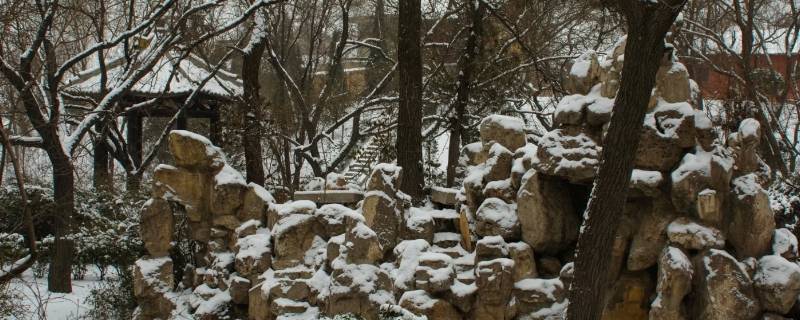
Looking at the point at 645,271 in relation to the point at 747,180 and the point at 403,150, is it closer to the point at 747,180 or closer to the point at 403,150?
the point at 747,180

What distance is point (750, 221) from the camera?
6738 mm

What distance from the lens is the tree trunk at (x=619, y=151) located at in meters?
5.78

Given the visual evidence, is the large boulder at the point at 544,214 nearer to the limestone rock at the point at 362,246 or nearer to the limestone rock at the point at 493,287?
the limestone rock at the point at 493,287

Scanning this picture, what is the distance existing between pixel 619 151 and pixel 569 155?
3.78 ft

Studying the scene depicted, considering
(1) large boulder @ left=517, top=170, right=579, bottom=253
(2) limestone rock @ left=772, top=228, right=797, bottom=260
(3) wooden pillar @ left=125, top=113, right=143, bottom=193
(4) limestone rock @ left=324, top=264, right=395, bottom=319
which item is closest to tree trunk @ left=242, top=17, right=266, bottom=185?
(3) wooden pillar @ left=125, top=113, right=143, bottom=193

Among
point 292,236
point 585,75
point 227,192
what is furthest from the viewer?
point 227,192

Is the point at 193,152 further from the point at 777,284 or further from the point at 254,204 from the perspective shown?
the point at 777,284

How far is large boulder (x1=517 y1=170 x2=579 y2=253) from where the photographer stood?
24.2ft

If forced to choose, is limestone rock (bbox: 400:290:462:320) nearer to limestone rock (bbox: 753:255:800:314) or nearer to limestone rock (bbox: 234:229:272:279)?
limestone rock (bbox: 234:229:272:279)

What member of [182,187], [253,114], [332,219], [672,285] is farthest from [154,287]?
[672,285]

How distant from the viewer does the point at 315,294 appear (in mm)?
7484

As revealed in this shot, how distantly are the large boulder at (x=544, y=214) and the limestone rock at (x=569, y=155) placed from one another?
25 cm

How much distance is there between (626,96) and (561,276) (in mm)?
2102

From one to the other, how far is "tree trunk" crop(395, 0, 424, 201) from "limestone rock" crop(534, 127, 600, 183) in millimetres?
2745
